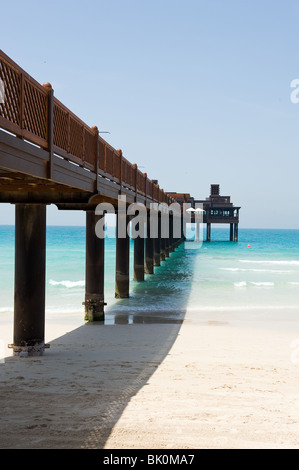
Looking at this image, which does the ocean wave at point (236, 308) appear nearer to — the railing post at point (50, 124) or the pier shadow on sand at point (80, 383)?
the pier shadow on sand at point (80, 383)

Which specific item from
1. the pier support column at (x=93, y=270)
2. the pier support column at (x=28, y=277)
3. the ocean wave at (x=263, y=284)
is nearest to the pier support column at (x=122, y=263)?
the pier support column at (x=93, y=270)

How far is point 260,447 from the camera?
5.15 meters

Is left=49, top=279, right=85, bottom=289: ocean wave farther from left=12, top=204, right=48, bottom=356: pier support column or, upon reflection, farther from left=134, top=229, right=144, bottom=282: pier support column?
left=12, top=204, right=48, bottom=356: pier support column

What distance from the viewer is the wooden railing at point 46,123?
6734mm

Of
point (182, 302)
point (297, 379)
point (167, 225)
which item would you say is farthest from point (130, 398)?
point (167, 225)

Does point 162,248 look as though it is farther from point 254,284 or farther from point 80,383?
point 80,383

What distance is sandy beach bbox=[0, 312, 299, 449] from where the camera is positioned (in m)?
5.39

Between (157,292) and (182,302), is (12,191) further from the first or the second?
(157,292)

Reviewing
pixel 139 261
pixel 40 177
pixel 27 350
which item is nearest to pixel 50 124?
pixel 40 177

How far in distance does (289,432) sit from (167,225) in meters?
42.2


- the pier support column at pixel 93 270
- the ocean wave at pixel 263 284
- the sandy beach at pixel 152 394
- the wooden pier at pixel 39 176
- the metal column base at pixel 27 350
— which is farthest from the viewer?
the ocean wave at pixel 263 284

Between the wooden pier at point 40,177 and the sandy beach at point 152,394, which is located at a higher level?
the wooden pier at point 40,177

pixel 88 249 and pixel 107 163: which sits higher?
pixel 107 163

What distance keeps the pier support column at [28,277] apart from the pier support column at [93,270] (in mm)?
4925
